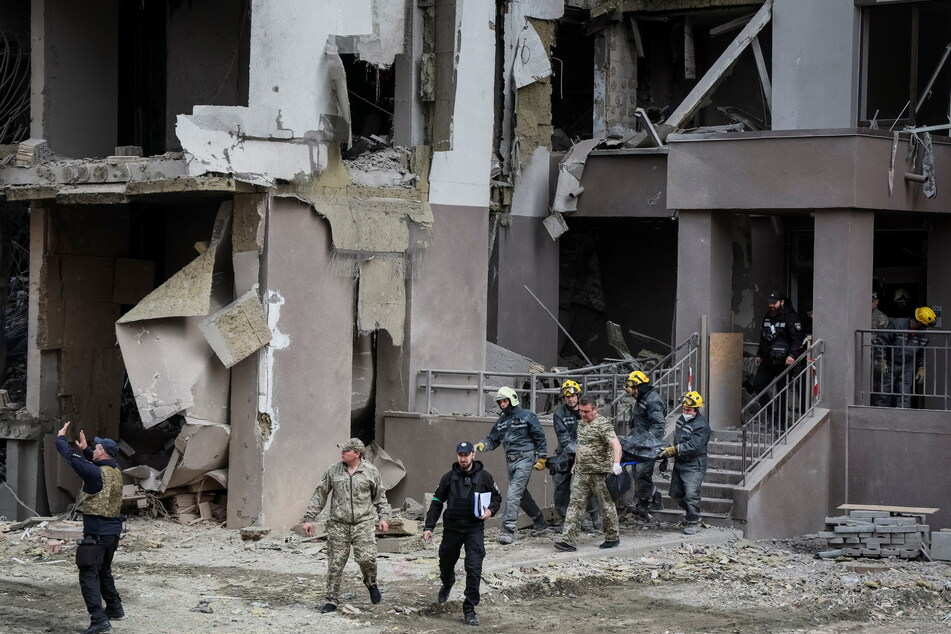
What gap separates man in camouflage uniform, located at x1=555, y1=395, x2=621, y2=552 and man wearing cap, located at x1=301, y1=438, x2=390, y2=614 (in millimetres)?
3193

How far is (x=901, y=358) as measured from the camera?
20078mm

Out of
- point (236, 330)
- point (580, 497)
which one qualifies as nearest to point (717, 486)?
point (580, 497)

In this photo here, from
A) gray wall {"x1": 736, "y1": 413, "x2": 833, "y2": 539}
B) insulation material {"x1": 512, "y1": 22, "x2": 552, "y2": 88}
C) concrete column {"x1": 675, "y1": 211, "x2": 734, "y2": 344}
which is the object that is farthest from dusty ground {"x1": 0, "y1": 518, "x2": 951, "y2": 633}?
insulation material {"x1": 512, "y1": 22, "x2": 552, "y2": 88}

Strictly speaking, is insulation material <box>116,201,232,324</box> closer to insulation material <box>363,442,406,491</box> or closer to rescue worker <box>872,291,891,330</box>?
insulation material <box>363,442,406,491</box>

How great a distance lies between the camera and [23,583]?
14.7m

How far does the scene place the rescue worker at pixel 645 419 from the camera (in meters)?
17.0

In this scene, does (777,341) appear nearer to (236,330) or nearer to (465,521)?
(236,330)

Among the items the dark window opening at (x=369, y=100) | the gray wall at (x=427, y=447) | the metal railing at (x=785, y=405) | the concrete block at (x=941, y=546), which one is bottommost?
the concrete block at (x=941, y=546)

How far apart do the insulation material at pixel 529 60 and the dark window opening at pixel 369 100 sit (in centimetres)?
303

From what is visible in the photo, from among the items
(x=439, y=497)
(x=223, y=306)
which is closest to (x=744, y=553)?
(x=439, y=497)

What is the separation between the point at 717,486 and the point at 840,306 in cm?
329

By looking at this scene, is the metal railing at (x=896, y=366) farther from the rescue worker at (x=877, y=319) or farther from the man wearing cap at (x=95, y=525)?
the man wearing cap at (x=95, y=525)

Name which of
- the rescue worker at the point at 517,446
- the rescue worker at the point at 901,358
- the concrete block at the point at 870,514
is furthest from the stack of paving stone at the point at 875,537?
the rescue worker at the point at 517,446

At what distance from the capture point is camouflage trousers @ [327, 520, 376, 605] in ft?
43.1
